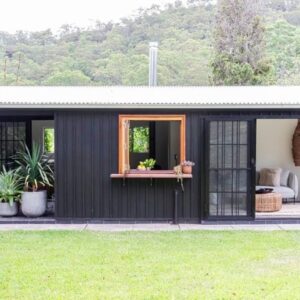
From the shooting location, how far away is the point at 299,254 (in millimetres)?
6469

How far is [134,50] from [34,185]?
2352 cm

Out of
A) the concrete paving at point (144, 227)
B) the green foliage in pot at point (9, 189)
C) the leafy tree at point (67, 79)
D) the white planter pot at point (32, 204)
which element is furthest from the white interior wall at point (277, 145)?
the leafy tree at point (67, 79)

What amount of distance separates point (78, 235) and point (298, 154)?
5.86 metres

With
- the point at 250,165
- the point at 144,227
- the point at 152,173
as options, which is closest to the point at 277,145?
the point at 250,165

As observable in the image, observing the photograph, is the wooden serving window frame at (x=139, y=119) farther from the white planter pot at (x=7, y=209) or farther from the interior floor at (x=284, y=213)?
the white planter pot at (x=7, y=209)

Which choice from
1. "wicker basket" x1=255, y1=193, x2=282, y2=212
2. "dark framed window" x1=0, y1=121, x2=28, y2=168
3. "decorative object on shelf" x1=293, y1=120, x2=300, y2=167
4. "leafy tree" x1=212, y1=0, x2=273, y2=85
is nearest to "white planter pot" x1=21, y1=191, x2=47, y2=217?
"dark framed window" x1=0, y1=121, x2=28, y2=168

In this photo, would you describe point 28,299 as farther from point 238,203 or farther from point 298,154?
point 298,154

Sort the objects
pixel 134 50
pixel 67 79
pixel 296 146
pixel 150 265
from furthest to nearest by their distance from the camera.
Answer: pixel 134 50 < pixel 67 79 < pixel 296 146 < pixel 150 265

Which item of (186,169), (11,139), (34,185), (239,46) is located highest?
(239,46)

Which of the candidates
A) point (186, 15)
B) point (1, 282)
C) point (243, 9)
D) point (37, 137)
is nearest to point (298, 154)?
point (37, 137)

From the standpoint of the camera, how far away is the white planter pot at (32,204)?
901cm

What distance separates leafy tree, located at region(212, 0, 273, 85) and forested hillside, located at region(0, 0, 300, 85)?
1.50 meters

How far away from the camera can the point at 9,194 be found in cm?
905

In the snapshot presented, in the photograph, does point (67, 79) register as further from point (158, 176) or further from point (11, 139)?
point (158, 176)
